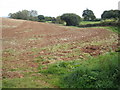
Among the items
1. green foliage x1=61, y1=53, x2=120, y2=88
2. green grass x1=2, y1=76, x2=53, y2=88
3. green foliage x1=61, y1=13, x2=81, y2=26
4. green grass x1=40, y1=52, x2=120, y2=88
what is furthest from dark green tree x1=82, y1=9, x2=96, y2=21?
green grass x1=2, y1=76, x2=53, y2=88

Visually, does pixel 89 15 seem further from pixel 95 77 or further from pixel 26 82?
pixel 26 82

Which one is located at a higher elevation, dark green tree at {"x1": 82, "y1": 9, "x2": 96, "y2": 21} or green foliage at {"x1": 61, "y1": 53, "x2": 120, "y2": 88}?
dark green tree at {"x1": 82, "y1": 9, "x2": 96, "y2": 21}

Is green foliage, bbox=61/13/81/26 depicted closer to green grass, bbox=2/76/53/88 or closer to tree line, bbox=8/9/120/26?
tree line, bbox=8/9/120/26

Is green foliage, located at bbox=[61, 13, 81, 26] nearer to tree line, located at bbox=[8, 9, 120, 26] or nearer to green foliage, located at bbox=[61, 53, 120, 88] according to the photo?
tree line, located at bbox=[8, 9, 120, 26]

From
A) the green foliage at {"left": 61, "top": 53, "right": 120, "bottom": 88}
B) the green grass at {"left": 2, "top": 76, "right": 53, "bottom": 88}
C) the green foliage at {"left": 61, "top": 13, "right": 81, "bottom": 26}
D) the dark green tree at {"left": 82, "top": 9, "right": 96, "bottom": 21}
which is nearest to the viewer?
the green foliage at {"left": 61, "top": 53, "right": 120, "bottom": 88}

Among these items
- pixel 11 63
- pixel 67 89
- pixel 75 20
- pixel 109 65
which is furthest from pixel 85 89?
pixel 75 20

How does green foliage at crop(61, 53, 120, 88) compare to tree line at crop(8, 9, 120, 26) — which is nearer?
green foliage at crop(61, 53, 120, 88)

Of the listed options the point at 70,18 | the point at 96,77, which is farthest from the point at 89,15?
the point at 96,77

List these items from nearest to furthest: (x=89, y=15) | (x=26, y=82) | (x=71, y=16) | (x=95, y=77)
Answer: (x=95, y=77), (x=26, y=82), (x=71, y=16), (x=89, y=15)

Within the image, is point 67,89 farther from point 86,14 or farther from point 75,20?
point 86,14

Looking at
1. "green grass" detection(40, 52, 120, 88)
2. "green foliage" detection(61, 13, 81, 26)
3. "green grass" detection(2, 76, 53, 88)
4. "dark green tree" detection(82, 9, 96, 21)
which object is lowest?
"green grass" detection(2, 76, 53, 88)

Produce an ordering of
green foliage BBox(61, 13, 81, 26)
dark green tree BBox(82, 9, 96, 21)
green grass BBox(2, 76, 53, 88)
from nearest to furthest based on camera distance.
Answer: green grass BBox(2, 76, 53, 88)
green foliage BBox(61, 13, 81, 26)
dark green tree BBox(82, 9, 96, 21)

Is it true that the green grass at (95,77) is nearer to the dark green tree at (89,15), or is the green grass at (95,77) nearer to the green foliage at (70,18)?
the green foliage at (70,18)

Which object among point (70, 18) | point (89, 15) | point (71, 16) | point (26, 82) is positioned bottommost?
point (26, 82)
